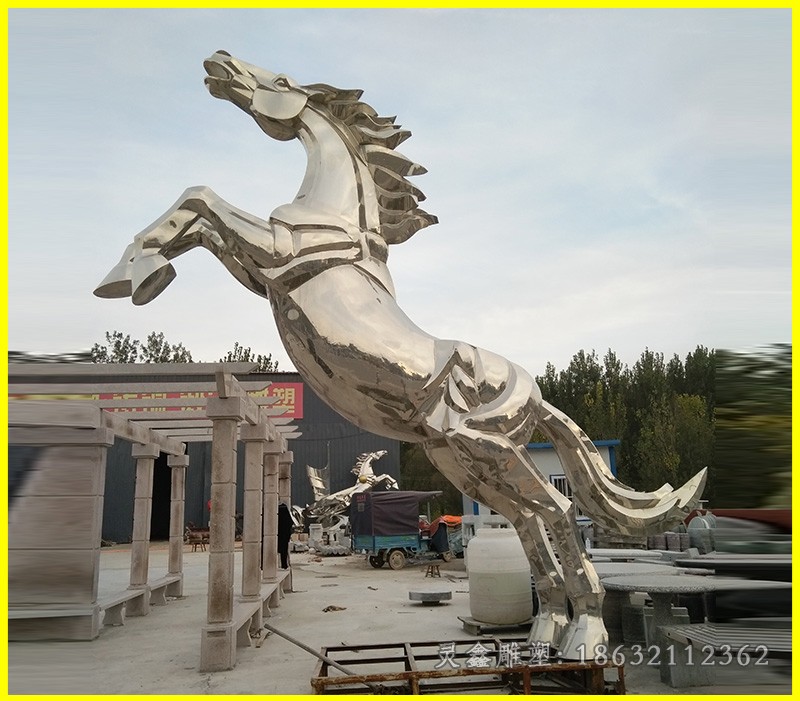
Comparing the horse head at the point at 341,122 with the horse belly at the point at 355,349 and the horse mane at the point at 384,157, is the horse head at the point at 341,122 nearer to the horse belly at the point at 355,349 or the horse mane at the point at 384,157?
the horse mane at the point at 384,157

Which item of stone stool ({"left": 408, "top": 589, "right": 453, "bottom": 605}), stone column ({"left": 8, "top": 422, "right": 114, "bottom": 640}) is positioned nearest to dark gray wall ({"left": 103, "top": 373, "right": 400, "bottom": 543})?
stone stool ({"left": 408, "top": 589, "right": 453, "bottom": 605})

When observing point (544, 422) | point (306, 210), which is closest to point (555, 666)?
point (544, 422)

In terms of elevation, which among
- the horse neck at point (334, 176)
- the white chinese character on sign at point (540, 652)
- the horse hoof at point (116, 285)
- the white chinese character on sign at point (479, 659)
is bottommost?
the white chinese character on sign at point (479, 659)

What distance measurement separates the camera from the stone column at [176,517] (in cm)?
901

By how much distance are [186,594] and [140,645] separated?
3757 millimetres

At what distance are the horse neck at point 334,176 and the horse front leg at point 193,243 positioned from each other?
1.49 ft

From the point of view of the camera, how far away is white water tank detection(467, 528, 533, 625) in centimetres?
602

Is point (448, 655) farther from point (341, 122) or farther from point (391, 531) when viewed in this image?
point (391, 531)

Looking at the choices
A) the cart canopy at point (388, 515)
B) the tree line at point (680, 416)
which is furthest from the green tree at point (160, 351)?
the cart canopy at point (388, 515)

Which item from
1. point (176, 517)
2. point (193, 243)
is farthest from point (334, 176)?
point (176, 517)

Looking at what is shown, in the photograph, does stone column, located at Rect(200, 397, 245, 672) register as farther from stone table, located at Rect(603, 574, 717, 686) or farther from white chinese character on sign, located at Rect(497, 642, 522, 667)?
stone table, located at Rect(603, 574, 717, 686)

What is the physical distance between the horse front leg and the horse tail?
2.19 meters

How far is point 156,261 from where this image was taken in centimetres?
354

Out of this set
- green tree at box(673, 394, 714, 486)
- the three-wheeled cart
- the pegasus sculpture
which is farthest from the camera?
green tree at box(673, 394, 714, 486)
